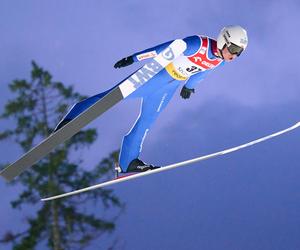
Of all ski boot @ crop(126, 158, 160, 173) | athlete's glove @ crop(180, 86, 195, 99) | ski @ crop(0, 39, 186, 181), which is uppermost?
athlete's glove @ crop(180, 86, 195, 99)

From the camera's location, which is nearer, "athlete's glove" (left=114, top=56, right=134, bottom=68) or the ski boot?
"athlete's glove" (left=114, top=56, right=134, bottom=68)

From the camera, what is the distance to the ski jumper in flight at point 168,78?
539cm

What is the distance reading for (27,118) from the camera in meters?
12.7

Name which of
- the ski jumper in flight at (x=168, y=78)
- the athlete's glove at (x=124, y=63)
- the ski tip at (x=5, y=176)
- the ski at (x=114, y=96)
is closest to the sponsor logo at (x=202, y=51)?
the ski jumper in flight at (x=168, y=78)

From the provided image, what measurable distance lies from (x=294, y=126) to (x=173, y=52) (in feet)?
7.08

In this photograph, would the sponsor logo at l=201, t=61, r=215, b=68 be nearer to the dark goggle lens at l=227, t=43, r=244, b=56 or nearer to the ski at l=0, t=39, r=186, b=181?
the dark goggle lens at l=227, t=43, r=244, b=56

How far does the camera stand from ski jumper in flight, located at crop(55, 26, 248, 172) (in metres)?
5.39

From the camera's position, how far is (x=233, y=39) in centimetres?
538

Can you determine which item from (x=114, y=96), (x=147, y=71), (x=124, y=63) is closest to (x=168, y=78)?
(x=124, y=63)

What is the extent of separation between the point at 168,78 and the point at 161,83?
8 centimetres

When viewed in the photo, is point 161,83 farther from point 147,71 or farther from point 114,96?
point 114,96

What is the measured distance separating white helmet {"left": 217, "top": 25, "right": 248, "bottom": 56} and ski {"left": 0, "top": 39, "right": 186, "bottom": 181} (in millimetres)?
446

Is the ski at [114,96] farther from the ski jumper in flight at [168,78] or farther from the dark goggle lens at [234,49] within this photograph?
the dark goggle lens at [234,49]

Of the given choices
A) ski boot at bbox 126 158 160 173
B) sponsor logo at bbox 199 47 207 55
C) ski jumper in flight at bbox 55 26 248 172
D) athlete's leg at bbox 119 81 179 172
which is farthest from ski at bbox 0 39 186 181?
ski boot at bbox 126 158 160 173
